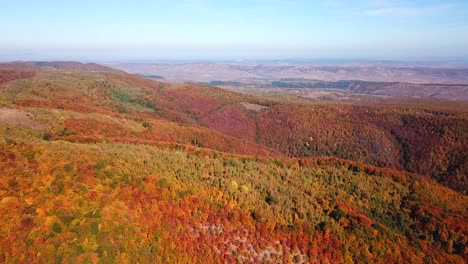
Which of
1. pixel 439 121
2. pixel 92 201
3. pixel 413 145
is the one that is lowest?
pixel 413 145

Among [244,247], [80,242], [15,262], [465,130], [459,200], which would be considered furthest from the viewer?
[465,130]

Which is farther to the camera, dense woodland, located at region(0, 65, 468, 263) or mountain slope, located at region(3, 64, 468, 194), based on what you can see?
mountain slope, located at region(3, 64, 468, 194)

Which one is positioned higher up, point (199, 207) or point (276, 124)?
point (199, 207)

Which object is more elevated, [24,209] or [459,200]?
[24,209]

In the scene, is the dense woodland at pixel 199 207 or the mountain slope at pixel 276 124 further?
the mountain slope at pixel 276 124

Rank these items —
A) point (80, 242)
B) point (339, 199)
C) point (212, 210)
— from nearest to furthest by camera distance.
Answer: point (80, 242)
point (212, 210)
point (339, 199)

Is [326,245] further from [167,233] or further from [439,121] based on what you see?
[439,121]

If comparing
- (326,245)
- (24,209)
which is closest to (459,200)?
(326,245)

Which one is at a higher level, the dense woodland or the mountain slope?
the dense woodland

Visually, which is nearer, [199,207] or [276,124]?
[199,207]

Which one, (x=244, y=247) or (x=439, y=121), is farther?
(x=439, y=121)

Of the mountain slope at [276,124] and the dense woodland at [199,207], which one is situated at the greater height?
the dense woodland at [199,207]
